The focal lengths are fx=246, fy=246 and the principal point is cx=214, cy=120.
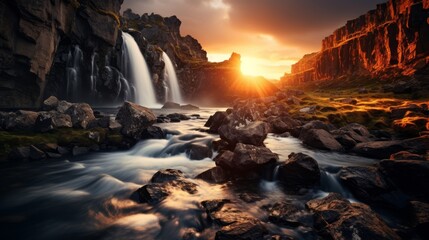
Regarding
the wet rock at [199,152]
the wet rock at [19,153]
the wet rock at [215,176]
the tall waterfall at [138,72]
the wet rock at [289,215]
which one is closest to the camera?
the wet rock at [289,215]

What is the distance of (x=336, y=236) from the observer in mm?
8492

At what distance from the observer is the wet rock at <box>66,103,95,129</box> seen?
23906 mm

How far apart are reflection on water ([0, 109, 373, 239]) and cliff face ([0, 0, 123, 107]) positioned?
1001 inches

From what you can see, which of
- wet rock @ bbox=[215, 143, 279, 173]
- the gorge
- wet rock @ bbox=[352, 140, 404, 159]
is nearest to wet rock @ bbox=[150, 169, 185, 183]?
the gorge

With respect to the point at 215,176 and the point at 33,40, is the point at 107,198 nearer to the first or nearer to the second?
the point at 215,176

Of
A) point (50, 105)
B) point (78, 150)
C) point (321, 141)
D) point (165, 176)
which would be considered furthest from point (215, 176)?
point (50, 105)

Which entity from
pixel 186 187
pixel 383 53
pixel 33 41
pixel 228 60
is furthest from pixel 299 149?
pixel 383 53

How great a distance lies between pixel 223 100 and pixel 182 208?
9250cm

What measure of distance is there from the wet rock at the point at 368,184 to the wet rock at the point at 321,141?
28.3ft

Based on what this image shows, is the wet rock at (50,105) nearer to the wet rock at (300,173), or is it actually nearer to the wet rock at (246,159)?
the wet rock at (246,159)

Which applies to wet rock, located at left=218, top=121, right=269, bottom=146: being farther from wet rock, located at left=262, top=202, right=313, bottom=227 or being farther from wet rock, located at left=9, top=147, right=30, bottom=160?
wet rock, located at left=9, top=147, right=30, bottom=160

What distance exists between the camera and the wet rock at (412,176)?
501 inches

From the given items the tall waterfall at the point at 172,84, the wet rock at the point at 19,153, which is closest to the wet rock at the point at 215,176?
the wet rock at the point at 19,153

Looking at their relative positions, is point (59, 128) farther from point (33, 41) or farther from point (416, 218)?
point (416, 218)
